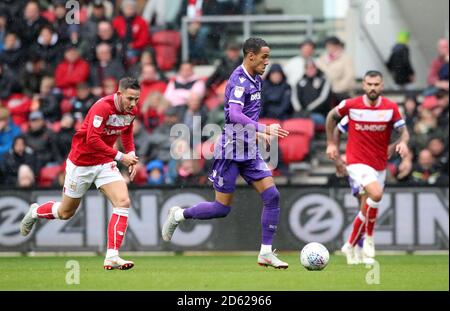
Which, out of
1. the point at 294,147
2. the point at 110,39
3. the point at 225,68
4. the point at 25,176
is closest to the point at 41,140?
the point at 25,176

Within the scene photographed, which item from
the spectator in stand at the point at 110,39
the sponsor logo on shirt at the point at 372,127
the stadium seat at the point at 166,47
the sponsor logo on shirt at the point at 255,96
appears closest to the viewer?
the sponsor logo on shirt at the point at 255,96

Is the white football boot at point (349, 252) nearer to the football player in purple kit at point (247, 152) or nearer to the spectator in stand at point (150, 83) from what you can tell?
the football player in purple kit at point (247, 152)

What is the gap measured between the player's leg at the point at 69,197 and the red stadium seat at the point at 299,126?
5553 millimetres

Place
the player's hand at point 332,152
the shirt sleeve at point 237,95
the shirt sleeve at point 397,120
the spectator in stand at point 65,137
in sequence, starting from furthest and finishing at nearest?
the spectator in stand at point 65,137 < the shirt sleeve at point 397,120 < the player's hand at point 332,152 < the shirt sleeve at point 237,95

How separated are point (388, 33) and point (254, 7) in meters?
2.40

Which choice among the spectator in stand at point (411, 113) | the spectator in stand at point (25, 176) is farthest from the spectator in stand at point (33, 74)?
the spectator in stand at point (411, 113)

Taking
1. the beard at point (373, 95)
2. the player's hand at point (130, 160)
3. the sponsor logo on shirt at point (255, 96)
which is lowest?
the player's hand at point (130, 160)

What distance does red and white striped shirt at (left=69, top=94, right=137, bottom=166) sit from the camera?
12250 millimetres

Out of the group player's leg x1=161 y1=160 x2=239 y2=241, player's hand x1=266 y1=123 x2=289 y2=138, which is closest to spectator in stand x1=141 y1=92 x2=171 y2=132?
player's leg x1=161 y1=160 x2=239 y2=241

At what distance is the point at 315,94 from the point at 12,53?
550cm

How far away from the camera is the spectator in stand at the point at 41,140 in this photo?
60.2 feet

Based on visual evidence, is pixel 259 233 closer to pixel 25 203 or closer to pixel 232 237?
pixel 232 237

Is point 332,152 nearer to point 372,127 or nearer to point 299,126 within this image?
point 372,127

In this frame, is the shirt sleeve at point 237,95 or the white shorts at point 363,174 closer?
the shirt sleeve at point 237,95
